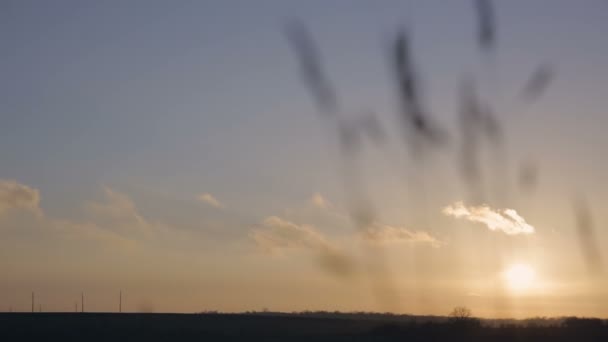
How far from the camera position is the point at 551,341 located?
49438 mm

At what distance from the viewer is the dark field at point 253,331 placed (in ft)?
155

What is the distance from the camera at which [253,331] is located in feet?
174

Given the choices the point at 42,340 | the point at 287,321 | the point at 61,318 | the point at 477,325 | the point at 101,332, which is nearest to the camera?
the point at 42,340

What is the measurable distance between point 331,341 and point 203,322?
16863 millimetres

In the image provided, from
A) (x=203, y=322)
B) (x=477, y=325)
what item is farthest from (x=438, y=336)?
(x=203, y=322)

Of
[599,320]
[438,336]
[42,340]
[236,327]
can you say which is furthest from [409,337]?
[42,340]

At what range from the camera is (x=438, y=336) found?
1993 inches

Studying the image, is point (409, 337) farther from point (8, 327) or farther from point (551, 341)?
point (8, 327)

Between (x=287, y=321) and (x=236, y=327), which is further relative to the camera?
(x=287, y=321)

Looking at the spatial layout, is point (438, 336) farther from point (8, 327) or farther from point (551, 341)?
point (8, 327)

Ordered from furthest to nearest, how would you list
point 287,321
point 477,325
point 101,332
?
1. point 287,321
2. point 477,325
3. point 101,332

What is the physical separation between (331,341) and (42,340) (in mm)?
14513

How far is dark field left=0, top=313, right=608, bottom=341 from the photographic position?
47.4 m

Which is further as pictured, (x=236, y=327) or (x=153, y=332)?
(x=236, y=327)
